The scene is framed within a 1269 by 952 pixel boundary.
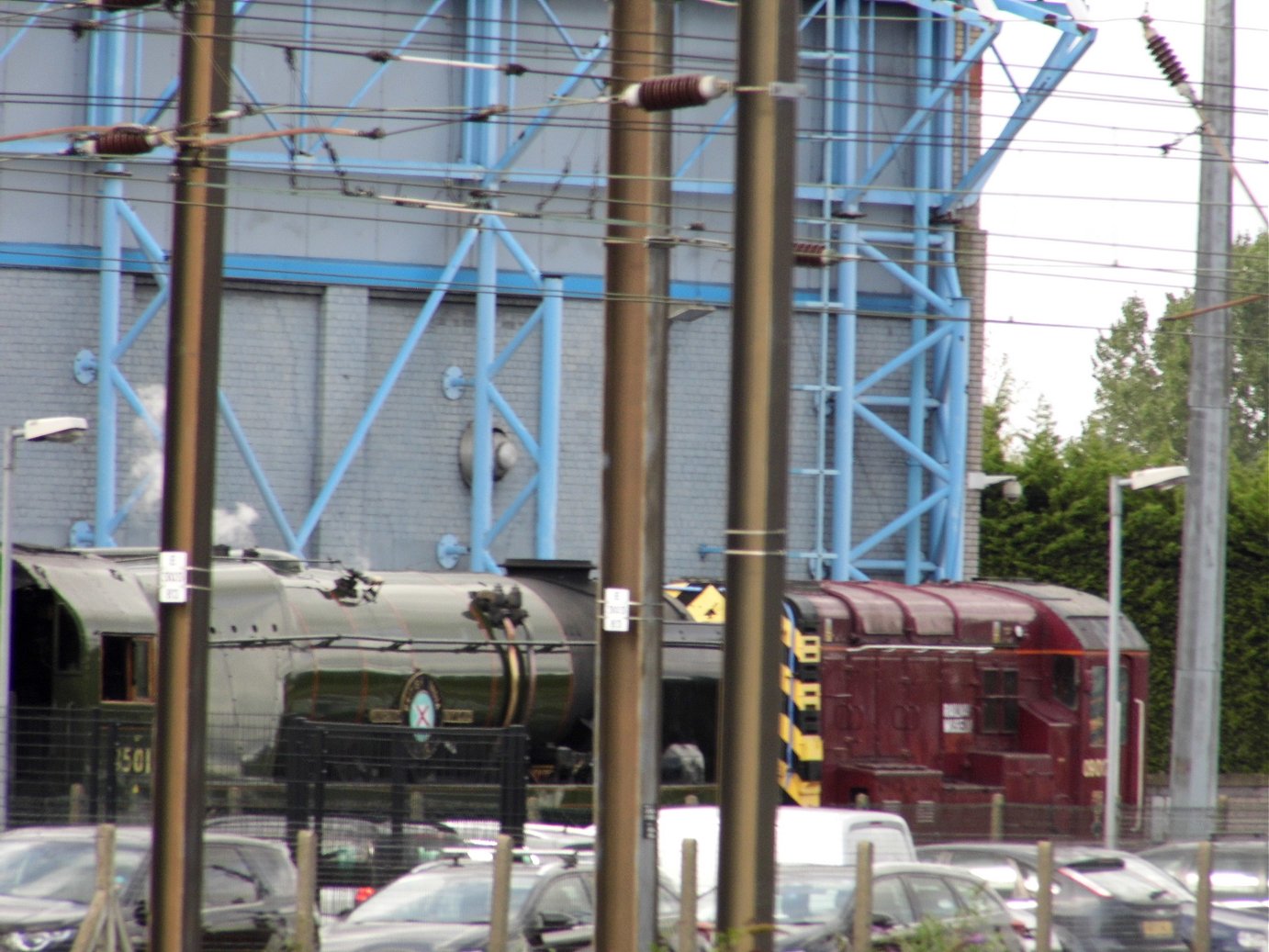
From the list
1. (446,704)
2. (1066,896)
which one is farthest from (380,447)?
(1066,896)

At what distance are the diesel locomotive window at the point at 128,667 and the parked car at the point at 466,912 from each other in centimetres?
574

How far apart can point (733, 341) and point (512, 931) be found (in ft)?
18.8

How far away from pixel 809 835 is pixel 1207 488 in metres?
5.78

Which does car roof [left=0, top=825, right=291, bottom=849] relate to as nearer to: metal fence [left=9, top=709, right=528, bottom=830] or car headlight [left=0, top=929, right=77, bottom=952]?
car headlight [left=0, top=929, right=77, bottom=952]

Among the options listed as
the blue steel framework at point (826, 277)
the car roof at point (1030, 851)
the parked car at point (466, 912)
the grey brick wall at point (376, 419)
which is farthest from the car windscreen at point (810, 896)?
the grey brick wall at point (376, 419)

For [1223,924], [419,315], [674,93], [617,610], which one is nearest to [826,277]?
[419,315]

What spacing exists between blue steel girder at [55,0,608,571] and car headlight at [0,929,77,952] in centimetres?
1456

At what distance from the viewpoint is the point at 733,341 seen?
9.34 m

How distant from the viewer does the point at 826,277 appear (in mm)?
30766

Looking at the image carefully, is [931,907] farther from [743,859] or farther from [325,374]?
[325,374]

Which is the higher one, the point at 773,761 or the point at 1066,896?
the point at 773,761

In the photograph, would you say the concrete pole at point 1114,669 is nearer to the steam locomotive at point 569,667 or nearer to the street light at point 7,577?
the steam locomotive at point 569,667

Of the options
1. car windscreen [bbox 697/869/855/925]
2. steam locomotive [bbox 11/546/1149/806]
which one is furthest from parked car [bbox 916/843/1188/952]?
steam locomotive [bbox 11/546/1149/806]

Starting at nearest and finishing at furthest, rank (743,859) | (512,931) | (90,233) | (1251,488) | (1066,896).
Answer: (743,859) → (512,931) → (1066,896) → (90,233) → (1251,488)
